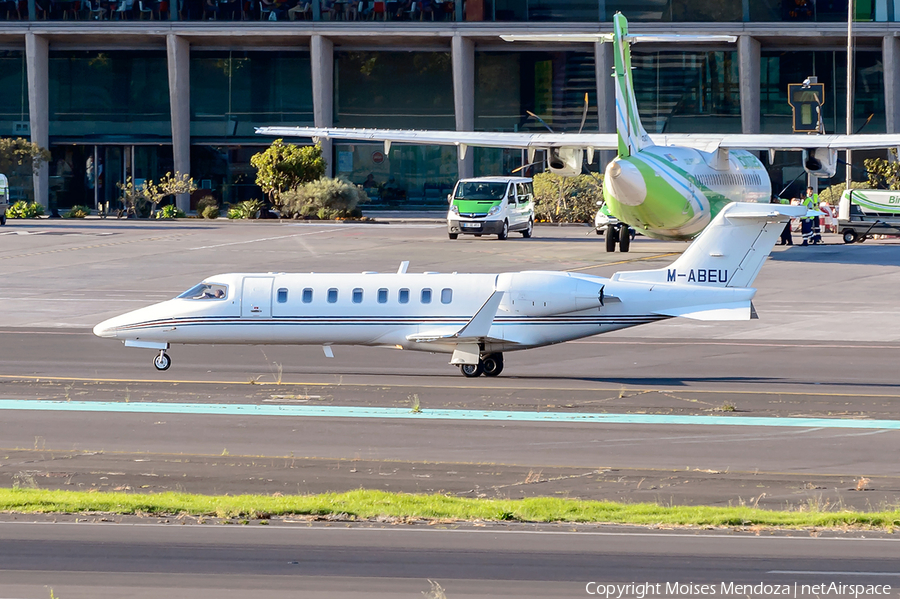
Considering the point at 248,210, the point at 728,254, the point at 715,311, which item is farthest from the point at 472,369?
the point at 248,210

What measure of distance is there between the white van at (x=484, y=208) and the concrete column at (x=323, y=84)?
2487cm

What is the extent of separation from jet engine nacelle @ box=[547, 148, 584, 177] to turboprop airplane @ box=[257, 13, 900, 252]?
0.04m

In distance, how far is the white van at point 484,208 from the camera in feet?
183

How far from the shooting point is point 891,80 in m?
75.8

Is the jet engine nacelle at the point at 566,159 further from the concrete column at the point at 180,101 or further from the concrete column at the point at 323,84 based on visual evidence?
the concrete column at the point at 180,101

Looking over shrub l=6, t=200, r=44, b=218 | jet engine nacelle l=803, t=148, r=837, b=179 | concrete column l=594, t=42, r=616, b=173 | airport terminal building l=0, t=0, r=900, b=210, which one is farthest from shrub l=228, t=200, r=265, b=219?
jet engine nacelle l=803, t=148, r=837, b=179

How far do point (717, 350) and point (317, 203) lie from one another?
44300 millimetres

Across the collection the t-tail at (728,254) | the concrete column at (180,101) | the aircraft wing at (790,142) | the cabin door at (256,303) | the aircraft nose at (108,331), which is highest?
the concrete column at (180,101)

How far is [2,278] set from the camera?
1713 inches

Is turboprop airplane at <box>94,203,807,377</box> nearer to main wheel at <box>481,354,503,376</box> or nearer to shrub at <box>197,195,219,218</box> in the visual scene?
main wheel at <box>481,354,503,376</box>

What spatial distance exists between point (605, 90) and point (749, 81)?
9.36m

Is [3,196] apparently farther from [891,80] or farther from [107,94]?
[891,80]

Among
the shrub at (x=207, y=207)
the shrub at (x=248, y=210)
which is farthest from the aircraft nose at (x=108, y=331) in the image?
the shrub at (x=207, y=207)

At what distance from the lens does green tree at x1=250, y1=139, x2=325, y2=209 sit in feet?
233
